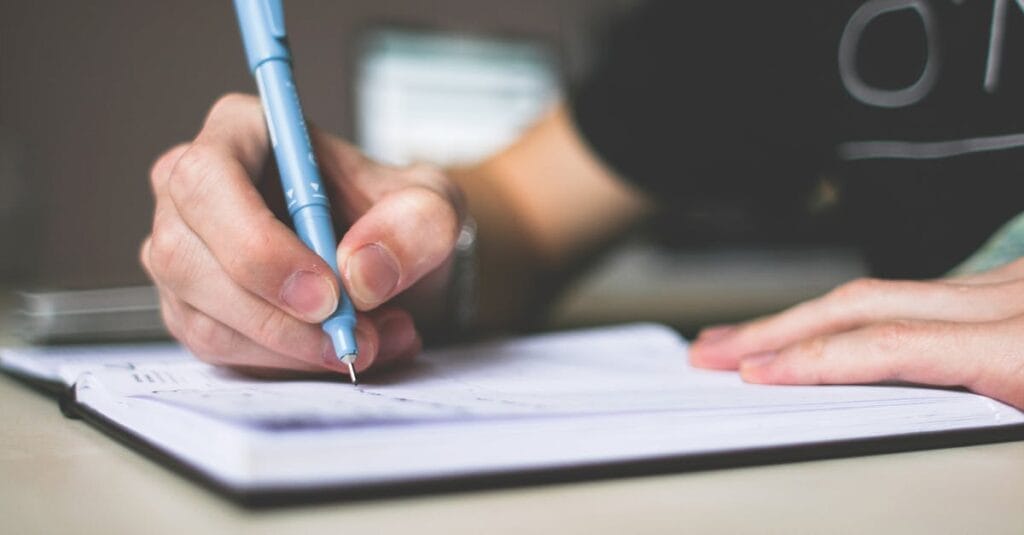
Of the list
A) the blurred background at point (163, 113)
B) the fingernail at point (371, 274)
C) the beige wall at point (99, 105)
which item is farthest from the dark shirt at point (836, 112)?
the beige wall at point (99, 105)

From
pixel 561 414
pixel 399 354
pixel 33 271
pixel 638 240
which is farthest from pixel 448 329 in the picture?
pixel 33 271

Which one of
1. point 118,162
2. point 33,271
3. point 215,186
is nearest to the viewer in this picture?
point 215,186

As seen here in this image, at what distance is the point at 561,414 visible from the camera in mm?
250

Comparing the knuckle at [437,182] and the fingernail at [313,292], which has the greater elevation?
the knuckle at [437,182]

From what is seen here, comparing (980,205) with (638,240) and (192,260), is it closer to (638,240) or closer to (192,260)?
(192,260)

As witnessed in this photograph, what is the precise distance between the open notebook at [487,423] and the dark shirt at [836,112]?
0.25 m

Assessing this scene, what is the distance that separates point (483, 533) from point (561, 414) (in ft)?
0.18

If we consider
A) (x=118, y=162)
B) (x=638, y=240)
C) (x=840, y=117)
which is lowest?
(x=638, y=240)

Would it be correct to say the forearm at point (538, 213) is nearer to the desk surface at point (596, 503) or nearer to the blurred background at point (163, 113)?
the desk surface at point (596, 503)

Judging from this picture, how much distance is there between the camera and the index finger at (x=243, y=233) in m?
0.32

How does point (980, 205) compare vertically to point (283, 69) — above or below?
below

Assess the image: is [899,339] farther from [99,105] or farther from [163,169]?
[99,105]

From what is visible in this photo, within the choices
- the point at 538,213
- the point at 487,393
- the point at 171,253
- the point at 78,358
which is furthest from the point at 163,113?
the point at 487,393

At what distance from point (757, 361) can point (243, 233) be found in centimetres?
24
